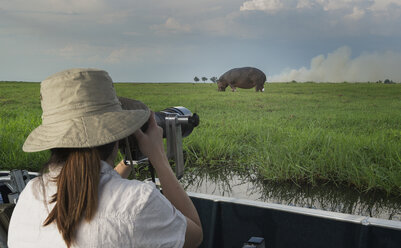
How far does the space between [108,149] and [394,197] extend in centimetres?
308

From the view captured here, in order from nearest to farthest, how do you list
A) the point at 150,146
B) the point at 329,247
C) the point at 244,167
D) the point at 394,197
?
the point at 150,146
the point at 329,247
the point at 394,197
the point at 244,167

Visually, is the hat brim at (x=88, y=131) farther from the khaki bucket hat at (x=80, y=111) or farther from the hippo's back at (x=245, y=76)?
the hippo's back at (x=245, y=76)

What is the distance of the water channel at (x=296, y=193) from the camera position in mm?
3123

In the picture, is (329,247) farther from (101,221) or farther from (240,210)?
(101,221)

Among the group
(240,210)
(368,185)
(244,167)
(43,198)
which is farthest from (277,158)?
(43,198)

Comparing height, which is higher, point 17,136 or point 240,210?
point 240,210

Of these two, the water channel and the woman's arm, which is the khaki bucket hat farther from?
the water channel

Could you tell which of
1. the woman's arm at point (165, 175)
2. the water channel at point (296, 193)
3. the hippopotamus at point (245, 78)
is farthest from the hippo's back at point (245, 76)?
the woman's arm at point (165, 175)

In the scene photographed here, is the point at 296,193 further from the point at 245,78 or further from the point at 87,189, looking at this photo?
the point at 245,78

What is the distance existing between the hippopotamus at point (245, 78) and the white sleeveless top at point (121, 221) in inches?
633

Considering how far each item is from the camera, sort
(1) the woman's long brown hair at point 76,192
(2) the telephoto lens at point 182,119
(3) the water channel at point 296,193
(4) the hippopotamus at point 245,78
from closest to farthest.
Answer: (1) the woman's long brown hair at point 76,192 < (2) the telephoto lens at point 182,119 < (3) the water channel at point 296,193 < (4) the hippopotamus at point 245,78

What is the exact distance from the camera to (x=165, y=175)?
1026 mm

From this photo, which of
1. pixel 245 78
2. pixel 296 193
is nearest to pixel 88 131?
pixel 296 193

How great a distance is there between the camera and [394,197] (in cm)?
329
